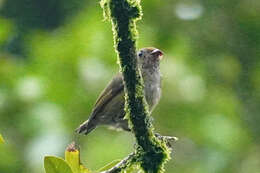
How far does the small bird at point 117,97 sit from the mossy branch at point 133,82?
224 centimetres

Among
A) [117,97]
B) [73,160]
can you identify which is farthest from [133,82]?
[117,97]

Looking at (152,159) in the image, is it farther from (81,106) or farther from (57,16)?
(57,16)

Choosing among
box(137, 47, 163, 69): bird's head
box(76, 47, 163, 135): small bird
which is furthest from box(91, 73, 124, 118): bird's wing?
box(137, 47, 163, 69): bird's head

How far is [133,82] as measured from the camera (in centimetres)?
387

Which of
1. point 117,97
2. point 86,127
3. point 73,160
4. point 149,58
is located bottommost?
point 73,160

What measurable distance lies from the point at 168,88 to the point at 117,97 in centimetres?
157

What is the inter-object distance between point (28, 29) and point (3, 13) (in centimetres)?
57

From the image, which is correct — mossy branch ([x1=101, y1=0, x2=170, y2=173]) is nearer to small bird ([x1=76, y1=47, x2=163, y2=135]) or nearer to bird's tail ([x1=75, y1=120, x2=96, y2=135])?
small bird ([x1=76, y1=47, x2=163, y2=135])

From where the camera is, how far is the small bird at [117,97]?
6.67 metres

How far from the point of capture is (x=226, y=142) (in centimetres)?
905

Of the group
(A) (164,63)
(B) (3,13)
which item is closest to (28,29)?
(B) (3,13)

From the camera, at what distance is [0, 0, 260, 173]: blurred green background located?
8.16 metres

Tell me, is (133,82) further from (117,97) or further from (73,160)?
(117,97)

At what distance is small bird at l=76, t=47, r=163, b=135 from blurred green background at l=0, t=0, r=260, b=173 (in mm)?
853
